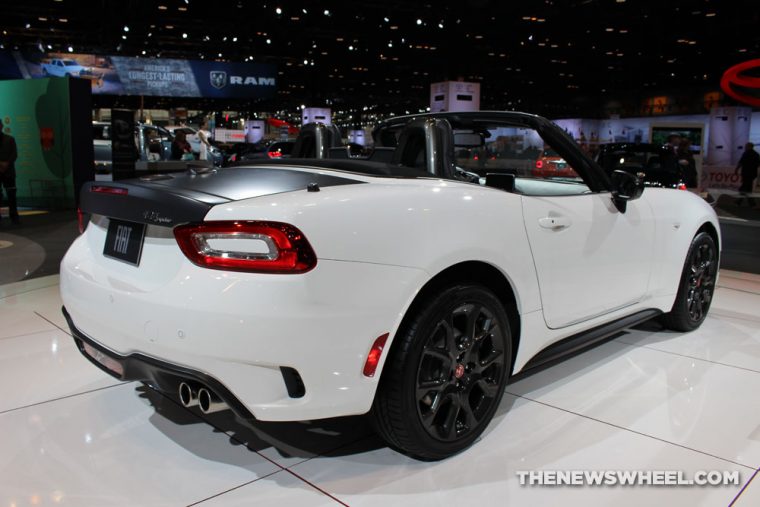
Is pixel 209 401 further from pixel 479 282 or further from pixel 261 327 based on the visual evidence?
pixel 479 282

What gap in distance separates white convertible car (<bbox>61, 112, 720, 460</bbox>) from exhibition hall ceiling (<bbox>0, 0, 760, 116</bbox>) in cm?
1643

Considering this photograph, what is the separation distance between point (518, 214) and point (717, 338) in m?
2.25

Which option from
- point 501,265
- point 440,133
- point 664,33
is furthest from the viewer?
point 664,33

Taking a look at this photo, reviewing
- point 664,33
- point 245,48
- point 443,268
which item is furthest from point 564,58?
point 443,268

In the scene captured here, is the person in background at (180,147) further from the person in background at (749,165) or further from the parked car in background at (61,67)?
the person in background at (749,165)

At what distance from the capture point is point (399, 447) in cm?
216

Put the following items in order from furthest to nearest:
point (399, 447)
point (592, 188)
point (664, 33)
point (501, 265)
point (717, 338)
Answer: point (664, 33), point (717, 338), point (592, 188), point (501, 265), point (399, 447)

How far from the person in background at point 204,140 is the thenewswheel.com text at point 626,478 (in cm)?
1427

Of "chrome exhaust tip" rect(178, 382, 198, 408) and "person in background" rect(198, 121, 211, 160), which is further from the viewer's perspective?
"person in background" rect(198, 121, 211, 160)

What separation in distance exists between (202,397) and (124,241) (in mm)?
647

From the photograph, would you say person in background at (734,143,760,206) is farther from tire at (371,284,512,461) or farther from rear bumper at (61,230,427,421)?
rear bumper at (61,230,427,421)

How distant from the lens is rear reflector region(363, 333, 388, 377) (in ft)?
6.22

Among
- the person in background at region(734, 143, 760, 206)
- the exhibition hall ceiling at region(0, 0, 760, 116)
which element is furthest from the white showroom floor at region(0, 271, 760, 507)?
the exhibition hall ceiling at region(0, 0, 760, 116)

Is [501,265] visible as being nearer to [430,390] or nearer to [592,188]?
[430,390]
